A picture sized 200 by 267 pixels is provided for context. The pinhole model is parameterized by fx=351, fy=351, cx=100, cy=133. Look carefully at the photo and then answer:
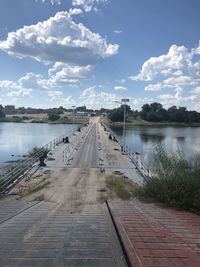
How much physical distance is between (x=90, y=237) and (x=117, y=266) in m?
2.73

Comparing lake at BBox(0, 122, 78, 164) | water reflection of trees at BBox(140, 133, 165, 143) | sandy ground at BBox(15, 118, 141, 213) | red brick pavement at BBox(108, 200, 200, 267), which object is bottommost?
water reflection of trees at BBox(140, 133, 165, 143)

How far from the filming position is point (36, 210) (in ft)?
53.1

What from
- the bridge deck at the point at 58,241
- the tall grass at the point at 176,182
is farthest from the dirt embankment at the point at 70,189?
the bridge deck at the point at 58,241

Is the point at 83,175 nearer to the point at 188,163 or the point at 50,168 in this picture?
the point at 50,168

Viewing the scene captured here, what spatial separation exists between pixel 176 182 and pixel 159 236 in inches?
292

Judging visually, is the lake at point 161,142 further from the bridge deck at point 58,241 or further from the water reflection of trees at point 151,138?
the bridge deck at point 58,241

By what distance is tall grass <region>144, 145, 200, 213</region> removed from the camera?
54.4 feet

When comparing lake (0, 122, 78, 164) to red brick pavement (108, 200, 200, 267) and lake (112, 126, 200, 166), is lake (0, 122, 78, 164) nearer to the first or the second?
lake (112, 126, 200, 166)

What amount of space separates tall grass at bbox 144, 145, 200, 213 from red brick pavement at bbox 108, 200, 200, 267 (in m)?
0.78

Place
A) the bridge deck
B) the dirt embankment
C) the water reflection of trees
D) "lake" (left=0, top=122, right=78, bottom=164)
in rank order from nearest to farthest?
the bridge deck → the dirt embankment → "lake" (left=0, top=122, right=78, bottom=164) → the water reflection of trees

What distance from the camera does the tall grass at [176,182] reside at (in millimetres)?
16594

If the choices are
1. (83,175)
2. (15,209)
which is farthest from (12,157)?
(15,209)

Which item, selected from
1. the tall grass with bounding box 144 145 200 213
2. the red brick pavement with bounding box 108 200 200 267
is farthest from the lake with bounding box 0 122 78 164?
the red brick pavement with bounding box 108 200 200 267

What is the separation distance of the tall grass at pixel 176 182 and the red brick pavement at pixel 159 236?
2.56 ft
